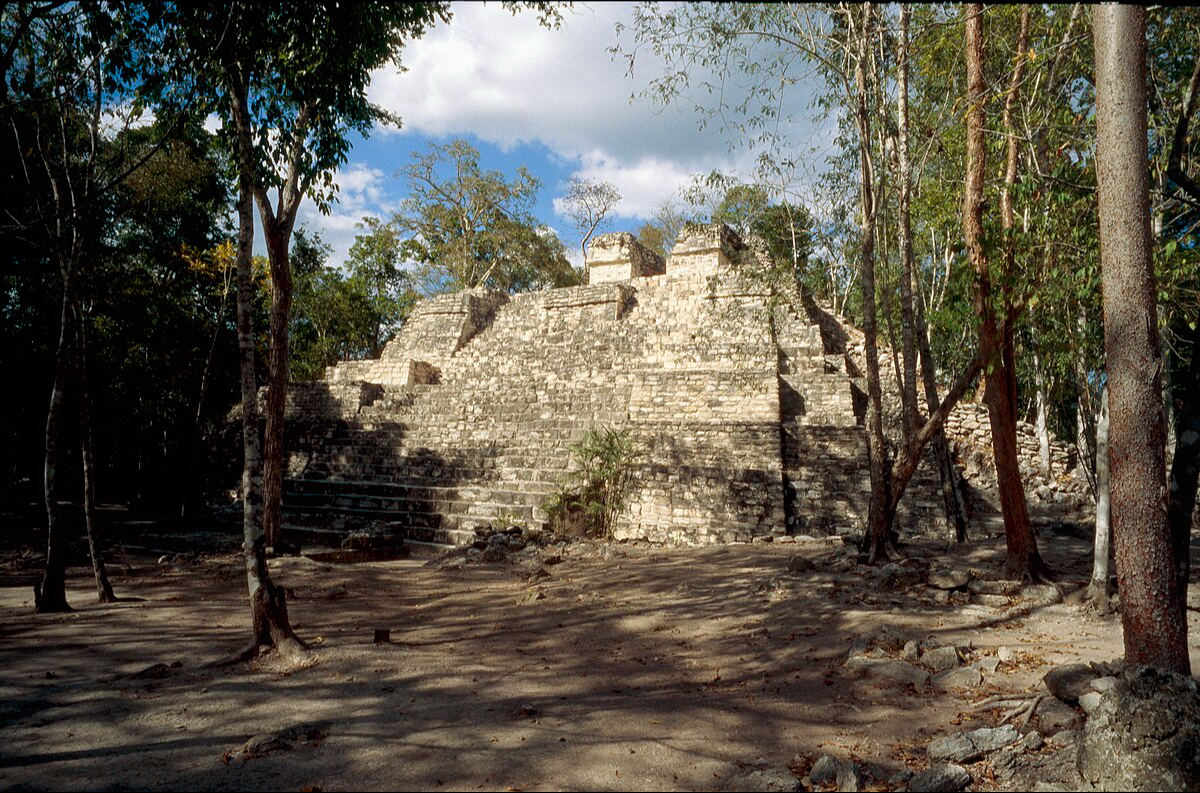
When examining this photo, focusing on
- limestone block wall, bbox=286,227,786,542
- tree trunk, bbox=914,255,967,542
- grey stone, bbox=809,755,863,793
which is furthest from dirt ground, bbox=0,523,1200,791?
limestone block wall, bbox=286,227,786,542

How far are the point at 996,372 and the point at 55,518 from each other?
26.4 ft

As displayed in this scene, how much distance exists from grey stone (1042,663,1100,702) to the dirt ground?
0.42 metres

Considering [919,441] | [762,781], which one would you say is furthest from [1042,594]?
[762,781]

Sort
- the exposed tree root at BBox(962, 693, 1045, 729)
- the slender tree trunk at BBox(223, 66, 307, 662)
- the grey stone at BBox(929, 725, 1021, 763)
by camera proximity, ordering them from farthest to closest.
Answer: the slender tree trunk at BBox(223, 66, 307, 662) → the exposed tree root at BBox(962, 693, 1045, 729) → the grey stone at BBox(929, 725, 1021, 763)

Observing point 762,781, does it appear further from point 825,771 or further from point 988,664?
point 988,664

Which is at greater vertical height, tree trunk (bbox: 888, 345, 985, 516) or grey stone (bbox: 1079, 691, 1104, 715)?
tree trunk (bbox: 888, 345, 985, 516)

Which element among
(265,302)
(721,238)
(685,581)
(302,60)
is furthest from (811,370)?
(265,302)

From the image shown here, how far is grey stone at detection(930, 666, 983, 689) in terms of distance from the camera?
3870mm

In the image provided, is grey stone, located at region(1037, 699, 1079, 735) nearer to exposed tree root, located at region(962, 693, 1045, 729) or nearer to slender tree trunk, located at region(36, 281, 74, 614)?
exposed tree root, located at region(962, 693, 1045, 729)

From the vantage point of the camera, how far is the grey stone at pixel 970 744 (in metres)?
2.96

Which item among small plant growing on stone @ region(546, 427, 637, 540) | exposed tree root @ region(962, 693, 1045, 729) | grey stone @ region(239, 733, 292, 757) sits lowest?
exposed tree root @ region(962, 693, 1045, 729)

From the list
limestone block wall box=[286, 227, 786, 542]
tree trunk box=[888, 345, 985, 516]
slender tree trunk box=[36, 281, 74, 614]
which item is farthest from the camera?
limestone block wall box=[286, 227, 786, 542]

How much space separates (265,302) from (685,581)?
1441 centimetres

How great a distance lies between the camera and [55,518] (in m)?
5.68
